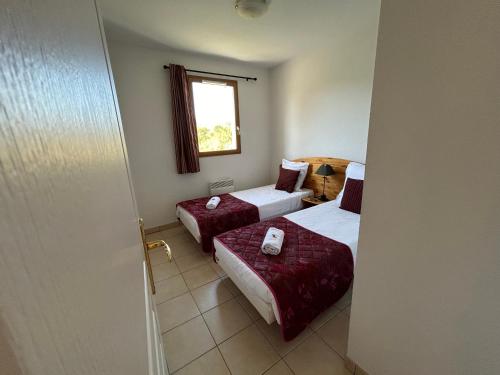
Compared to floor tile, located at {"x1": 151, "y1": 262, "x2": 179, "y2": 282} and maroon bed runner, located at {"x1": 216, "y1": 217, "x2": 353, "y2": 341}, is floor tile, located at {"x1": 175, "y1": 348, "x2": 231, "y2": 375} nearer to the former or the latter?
maroon bed runner, located at {"x1": 216, "y1": 217, "x2": 353, "y2": 341}

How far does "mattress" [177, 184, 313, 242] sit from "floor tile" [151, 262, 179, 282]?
419 mm

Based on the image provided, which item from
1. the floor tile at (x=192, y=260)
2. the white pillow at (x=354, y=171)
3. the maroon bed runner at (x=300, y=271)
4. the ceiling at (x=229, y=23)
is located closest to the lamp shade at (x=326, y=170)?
the white pillow at (x=354, y=171)

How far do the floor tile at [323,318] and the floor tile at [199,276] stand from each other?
101 cm

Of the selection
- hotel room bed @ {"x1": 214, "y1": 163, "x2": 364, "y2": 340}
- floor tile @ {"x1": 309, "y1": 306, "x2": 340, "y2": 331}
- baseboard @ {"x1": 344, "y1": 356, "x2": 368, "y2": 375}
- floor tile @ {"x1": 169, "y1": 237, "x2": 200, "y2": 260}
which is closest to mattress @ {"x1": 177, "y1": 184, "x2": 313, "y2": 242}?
floor tile @ {"x1": 169, "y1": 237, "x2": 200, "y2": 260}

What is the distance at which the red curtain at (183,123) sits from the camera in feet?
9.92

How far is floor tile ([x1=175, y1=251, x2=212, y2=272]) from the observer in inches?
95.7

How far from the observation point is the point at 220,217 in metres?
2.60

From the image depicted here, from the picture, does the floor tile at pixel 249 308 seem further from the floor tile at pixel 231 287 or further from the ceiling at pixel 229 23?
the ceiling at pixel 229 23

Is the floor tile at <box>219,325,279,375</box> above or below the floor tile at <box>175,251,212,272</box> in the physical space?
below

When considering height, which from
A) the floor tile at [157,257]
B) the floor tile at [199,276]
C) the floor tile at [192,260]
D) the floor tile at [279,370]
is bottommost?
the floor tile at [279,370]

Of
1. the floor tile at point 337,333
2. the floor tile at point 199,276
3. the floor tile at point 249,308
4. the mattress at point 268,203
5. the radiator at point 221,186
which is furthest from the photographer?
the radiator at point 221,186

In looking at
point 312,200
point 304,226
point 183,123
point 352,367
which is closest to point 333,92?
point 312,200

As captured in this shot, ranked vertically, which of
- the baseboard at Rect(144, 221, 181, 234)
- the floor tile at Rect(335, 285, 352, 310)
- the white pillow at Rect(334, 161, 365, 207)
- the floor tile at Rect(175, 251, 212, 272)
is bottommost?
the floor tile at Rect(335, 285, 352, 310)

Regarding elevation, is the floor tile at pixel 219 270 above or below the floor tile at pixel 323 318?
above
